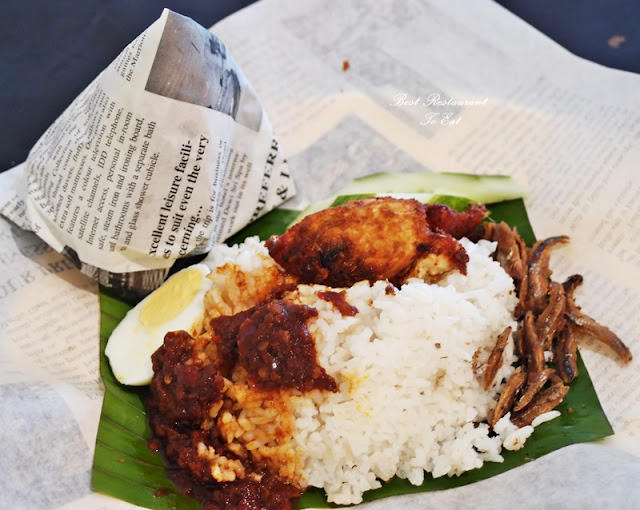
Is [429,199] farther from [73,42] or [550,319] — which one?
[73,42]

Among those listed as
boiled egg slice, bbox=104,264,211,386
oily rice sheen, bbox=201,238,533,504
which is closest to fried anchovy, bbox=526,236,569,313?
oily rice sheen, bbox=201,238,533,504

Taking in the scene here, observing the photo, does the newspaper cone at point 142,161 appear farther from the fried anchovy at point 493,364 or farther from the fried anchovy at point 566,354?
the fried anchovy at point 566,354

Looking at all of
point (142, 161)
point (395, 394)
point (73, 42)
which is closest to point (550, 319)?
point (395, 394)

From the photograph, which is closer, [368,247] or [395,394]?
[395,394]

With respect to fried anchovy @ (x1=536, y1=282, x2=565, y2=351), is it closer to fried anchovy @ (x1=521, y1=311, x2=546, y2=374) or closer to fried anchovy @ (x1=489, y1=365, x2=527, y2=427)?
fried anchovy @ (x1=521, y1=311, x2=546, y2=374)

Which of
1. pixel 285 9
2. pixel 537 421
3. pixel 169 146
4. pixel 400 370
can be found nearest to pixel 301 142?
pixel 285 9

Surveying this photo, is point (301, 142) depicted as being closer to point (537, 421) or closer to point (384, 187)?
point (384, 187)

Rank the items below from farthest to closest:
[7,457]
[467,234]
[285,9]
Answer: [285,9] → [467,234] → [7,457]
